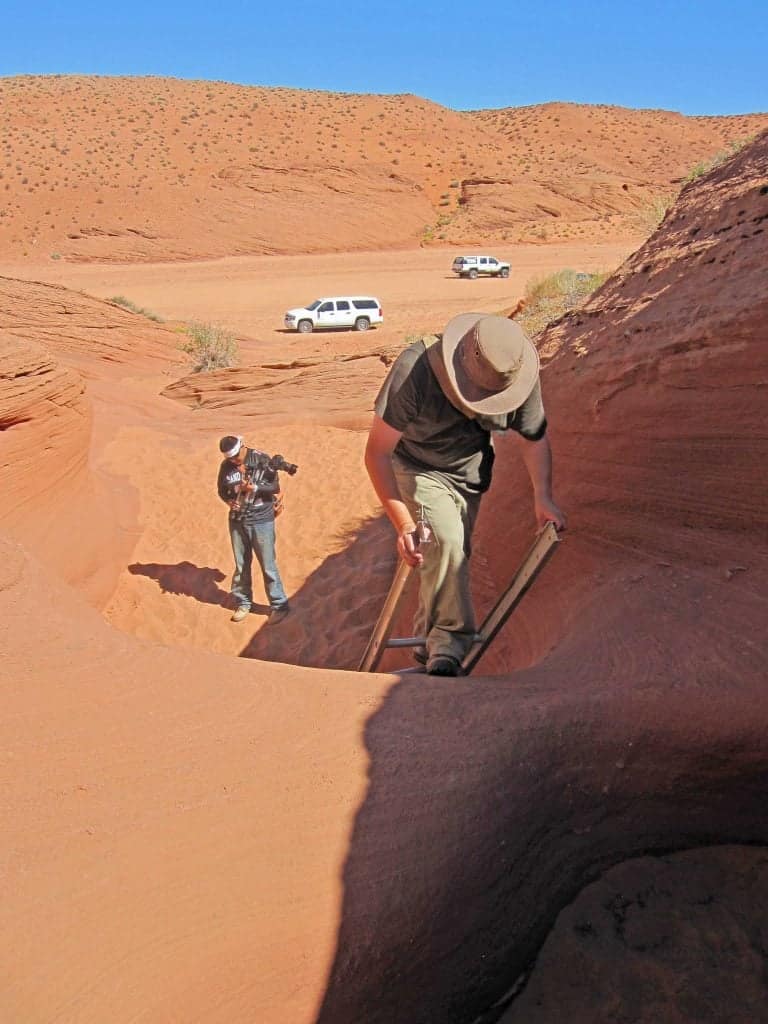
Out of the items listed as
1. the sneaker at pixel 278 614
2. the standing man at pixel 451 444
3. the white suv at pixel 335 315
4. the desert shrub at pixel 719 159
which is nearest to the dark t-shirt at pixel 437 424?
the standing man at pixel 451 444

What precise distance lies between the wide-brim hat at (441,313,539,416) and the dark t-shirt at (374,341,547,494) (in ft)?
0.24

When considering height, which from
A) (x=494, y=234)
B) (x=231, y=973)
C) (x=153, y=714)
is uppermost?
(x=494, y=234)

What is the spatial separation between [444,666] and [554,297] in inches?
333

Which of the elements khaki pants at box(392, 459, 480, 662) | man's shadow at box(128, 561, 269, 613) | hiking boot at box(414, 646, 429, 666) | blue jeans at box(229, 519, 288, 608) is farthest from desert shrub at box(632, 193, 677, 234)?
man's shadow at box(128, 561, 269, 613)

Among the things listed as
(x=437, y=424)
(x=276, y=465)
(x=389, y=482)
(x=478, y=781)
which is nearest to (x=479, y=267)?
(x=276, y=465)

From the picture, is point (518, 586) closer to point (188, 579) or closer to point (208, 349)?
point (188, 579)

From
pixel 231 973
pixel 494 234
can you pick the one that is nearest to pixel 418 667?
pixel 231 973

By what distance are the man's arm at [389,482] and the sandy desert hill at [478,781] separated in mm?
640

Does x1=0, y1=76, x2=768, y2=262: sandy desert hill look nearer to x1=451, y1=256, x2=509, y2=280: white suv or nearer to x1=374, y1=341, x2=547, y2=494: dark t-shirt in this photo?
x1=451, y1=256, x2=509, y2=280: white suv

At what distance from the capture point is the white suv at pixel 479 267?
28.3 metres

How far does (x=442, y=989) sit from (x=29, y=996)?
909mm

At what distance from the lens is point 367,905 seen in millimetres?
1881

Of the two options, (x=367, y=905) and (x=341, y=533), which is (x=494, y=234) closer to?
(x=341, y=533)

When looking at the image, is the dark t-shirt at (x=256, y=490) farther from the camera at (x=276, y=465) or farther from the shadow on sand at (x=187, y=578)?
the shadow on sand at (x=187, y=578)
